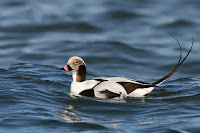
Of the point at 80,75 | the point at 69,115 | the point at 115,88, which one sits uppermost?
the point at 80,75

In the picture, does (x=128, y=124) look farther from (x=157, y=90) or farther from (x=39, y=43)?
(x=39, y=43)

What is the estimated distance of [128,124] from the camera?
598cm

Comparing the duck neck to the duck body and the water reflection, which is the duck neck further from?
the water reflection

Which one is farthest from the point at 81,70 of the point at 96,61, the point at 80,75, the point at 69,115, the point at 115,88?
the point at 96,61

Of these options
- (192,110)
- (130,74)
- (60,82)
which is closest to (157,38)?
(130,74)

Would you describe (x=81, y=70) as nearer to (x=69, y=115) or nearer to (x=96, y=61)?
(x=69, y=115)

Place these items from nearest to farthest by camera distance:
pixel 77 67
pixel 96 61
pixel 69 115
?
pixel 69 115, pixel 77 67, pixel 96 61

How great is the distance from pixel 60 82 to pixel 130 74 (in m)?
2.67

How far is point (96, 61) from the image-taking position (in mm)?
11875

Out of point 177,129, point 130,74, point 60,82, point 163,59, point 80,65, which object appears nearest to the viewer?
point 177,129

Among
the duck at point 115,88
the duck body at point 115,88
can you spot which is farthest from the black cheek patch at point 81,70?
the duck body at point 115,88

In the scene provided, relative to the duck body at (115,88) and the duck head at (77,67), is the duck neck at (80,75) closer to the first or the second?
the duck head at (77,67)

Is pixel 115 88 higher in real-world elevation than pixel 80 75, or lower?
lower

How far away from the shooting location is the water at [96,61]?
20.1 ft
